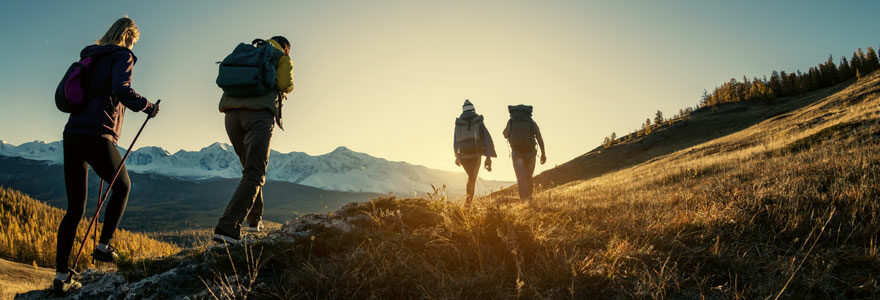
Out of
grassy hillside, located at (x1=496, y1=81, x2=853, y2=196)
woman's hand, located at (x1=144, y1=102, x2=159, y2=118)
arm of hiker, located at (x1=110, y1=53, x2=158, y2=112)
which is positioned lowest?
grassy hillside, located at (x1=496, y1=81, x2=853, y2=196)

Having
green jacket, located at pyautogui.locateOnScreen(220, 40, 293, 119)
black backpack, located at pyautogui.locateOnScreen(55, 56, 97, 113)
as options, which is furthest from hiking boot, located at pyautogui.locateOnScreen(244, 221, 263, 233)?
black backpack, located at pyautogui.locateOnScreen(55, 56, 97, 113)

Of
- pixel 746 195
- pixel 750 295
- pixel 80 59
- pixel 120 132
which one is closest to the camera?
pixel 750 295

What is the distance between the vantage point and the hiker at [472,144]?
7.57m

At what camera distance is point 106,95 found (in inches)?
140

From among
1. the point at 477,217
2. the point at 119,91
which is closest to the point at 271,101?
the point at 119,91

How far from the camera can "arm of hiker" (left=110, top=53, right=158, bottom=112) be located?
351cm

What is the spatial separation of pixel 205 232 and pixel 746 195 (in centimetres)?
658

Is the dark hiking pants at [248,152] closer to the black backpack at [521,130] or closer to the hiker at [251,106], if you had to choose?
the hiker at [251,106]

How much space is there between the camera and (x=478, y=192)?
23.5 ft

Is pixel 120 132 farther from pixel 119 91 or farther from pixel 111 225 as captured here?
pixel 111 225

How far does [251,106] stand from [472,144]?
4582 millimetres

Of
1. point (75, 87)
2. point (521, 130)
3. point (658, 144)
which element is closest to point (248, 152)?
point (75, 87)

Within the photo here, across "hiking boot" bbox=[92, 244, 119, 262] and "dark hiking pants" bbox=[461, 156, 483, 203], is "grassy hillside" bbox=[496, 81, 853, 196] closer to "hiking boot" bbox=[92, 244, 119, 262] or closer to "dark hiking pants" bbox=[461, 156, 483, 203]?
"dark hiking pants" bbox=[461, 156, 483, 203]

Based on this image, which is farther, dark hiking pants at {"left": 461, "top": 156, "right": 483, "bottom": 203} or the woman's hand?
dark hiking pants at {"left": 461, "top": 156, "right": 483, "bottom": 203}
